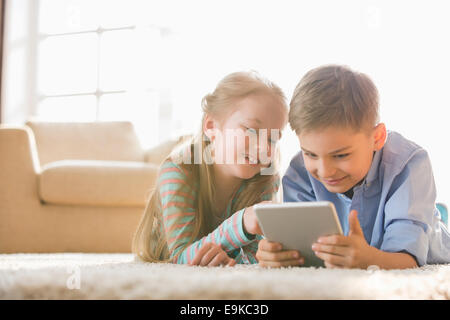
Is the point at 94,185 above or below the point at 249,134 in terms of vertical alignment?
below

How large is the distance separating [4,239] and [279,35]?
6.52 feet

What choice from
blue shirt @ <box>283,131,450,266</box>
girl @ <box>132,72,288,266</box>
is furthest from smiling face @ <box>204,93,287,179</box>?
blue shirt @ <box>283,131,450,266</box>

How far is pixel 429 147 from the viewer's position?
8.95ft

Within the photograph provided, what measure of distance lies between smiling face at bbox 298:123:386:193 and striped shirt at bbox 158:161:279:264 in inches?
6.6

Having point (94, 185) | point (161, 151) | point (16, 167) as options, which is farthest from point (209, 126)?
point (161, 151)

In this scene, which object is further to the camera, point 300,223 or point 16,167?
point 16,167

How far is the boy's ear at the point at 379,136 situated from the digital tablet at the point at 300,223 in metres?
0.27

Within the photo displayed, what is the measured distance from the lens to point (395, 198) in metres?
0.91

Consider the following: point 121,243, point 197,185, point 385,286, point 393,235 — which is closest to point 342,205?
point 393,235

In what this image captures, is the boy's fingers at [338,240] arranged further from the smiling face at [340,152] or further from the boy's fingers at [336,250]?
the smiling face at [340,152]

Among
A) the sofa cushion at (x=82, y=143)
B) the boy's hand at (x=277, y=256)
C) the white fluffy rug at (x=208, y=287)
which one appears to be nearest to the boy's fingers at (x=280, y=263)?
the boy's hand at (x=277, y=256)

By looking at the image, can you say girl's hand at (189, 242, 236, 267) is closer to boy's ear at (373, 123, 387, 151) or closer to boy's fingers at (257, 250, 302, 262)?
boy's fingers at (257, 250, 302, 262)

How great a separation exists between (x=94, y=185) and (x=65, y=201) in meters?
0.13

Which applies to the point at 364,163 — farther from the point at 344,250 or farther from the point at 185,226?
the point at 185,226
